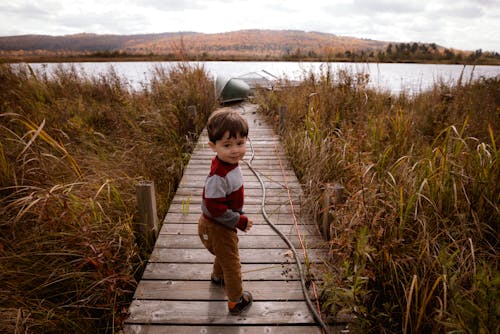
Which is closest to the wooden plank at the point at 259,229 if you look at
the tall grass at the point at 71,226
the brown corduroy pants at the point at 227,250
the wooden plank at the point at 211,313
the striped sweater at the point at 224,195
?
the tall grass at the point at 71,226

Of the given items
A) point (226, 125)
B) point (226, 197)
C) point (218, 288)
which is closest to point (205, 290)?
point (218, 288)

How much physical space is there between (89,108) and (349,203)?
542 cm

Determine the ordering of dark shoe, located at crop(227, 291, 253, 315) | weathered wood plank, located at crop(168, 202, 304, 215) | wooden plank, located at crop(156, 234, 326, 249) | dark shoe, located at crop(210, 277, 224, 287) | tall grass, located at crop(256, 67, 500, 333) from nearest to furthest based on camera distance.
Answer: tall grass, located at crop(256, 67, 500, 333), dark shoe, located at crop(227, 291, 253, 315), dark shoe, located at crop(210, 277, 224, 287), wooden plank, located at crop(156, 234, 326, 249), weathered wood plank, located at crop(168, 202, 304, 215)

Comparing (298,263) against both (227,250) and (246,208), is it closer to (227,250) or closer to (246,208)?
(227,250)

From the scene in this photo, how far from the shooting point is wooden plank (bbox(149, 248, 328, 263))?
2.27 m

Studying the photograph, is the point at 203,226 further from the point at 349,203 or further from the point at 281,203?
the point at 281,203

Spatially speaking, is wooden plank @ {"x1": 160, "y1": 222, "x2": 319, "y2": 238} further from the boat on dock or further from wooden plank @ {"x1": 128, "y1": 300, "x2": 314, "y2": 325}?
the boat on dock

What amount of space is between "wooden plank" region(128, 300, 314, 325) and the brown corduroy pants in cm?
13

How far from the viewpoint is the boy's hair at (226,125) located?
1.53 m

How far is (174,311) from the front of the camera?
1799mm

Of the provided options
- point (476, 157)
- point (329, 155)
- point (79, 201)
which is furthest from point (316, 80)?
point (79, 201)

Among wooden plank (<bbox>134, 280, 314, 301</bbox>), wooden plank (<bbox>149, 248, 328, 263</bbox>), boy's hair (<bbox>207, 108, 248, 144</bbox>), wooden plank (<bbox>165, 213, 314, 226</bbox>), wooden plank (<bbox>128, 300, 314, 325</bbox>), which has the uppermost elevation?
boy's hair (<bbox>207, 108, 248, 144</bbox>)

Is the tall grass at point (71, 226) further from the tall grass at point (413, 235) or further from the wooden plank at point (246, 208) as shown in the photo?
the tall grass at point (413, 235)

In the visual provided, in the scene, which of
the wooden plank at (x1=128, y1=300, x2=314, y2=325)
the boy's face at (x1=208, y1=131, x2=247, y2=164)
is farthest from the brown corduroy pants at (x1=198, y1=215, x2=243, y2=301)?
the boy's face at (x1=208, y1=131, x2=247, y2=164)
